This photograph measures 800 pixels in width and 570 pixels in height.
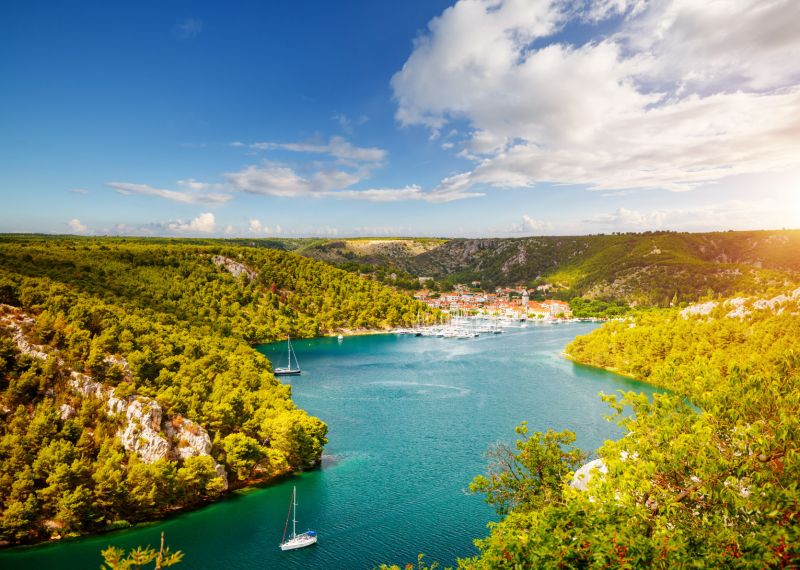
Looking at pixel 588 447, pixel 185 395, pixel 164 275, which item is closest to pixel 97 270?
→ pixel 164 275

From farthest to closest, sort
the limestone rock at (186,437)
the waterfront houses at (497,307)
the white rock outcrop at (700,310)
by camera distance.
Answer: the waterfront houses at (497,307) → the white rock outcrop at (700,310) → the limestone rock at (186,437)

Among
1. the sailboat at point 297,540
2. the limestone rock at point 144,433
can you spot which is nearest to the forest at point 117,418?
the limestone rock at point 144,433

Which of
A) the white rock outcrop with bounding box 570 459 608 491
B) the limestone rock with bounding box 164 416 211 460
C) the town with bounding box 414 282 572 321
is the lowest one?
the town with bounding box 414 282 572 321

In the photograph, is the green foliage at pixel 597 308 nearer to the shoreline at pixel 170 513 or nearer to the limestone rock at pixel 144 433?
the shoreline at pixel 170 513

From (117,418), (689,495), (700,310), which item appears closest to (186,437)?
(117,418)

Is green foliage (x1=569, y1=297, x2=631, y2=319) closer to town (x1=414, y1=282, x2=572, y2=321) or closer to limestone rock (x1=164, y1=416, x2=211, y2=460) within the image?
town (x1=414, y1=282, x2=572, y2=321)

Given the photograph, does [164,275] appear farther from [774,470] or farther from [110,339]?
[774,470]

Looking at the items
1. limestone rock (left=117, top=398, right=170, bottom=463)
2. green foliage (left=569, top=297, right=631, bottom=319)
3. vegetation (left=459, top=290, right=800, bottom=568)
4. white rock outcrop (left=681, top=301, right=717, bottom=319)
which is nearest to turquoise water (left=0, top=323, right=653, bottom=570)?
limestone rock (left=117, top=398, right=170, bottom=463)

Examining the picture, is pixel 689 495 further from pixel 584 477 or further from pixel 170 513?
pixel 170 513
